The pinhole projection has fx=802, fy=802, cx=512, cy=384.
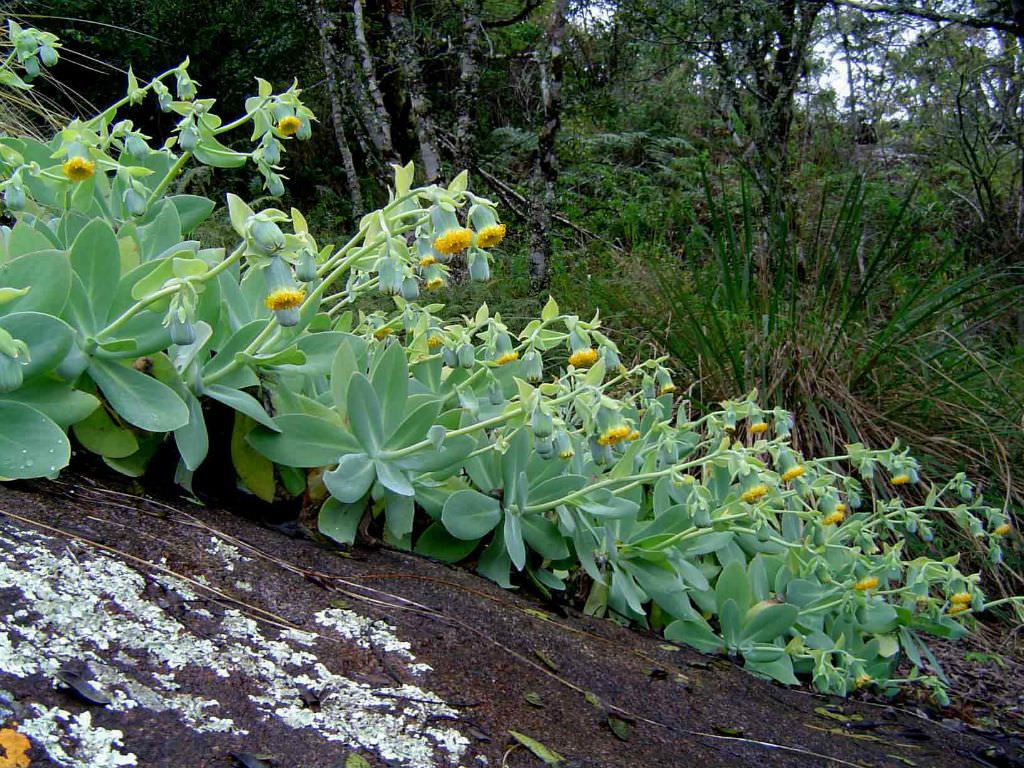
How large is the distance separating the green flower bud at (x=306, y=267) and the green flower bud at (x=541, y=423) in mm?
489

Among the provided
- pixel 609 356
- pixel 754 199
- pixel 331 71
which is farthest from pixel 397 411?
pixel 331 71

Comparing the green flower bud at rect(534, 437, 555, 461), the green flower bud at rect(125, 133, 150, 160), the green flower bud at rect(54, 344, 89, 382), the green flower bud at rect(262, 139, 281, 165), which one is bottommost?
the green flower bud at rect(54, 344, 89, 382)

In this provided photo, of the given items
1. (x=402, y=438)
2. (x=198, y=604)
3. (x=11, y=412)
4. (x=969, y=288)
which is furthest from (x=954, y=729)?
(x=969, y=288)

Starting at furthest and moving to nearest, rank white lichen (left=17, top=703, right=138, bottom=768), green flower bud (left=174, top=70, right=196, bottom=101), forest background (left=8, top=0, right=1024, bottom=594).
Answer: forest background (left=8, top=0, right=1024, bottom=594), green flower bud (left=174, top=70, right=196, bottom=101), white lichen (left=17, top=703, right=138, bottom=768)

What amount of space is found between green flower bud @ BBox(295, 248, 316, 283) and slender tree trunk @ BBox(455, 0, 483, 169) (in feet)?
14.3

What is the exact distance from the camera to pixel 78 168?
4.99 feet

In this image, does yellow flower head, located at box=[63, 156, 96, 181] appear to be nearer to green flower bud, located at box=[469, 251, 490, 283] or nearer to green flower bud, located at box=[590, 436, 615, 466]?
green flower bud, located at box=[469, 251, 490, 283]

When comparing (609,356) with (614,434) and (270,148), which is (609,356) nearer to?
(614,434)

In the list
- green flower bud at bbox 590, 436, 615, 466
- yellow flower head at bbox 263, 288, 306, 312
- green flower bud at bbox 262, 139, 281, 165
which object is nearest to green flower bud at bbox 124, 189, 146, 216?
green flower bud at bbox 262, 139, 281, 165

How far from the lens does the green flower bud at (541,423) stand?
5.00 ft

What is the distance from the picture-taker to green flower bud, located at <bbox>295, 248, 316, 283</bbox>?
1.32 metres

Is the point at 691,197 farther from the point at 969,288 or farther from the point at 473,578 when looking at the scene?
the point at 473,578

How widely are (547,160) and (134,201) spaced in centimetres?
378

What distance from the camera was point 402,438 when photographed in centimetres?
166
